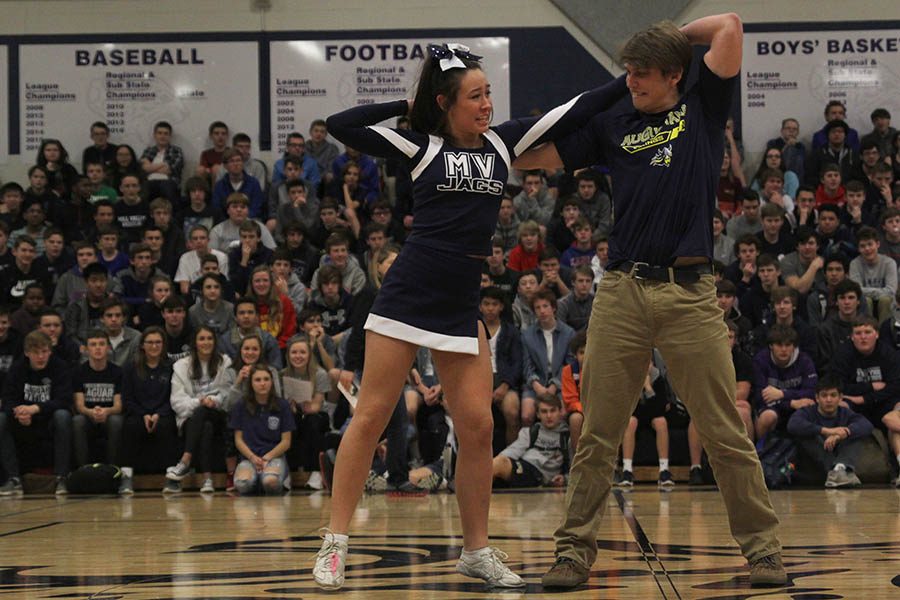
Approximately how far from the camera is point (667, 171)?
4301 millimetres

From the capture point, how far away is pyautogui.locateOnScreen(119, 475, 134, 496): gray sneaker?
9.52m

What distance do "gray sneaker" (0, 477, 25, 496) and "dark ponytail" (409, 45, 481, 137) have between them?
650 centimetres

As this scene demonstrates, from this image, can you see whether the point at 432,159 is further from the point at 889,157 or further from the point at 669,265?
the point at 889,157

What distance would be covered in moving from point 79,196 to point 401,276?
10168mm

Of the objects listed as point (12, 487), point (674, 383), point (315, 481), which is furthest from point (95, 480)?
point (674, 383)

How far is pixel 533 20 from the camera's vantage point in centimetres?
1545

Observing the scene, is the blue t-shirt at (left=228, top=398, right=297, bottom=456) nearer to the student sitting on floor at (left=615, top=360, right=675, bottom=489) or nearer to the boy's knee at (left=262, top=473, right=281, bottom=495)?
the boy's knee at (left=262, top=473, right=281, bottom=495)

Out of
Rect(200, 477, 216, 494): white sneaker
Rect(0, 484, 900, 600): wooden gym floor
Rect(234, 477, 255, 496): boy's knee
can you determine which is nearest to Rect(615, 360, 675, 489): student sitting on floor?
Rect(0, 484, 900, 600): wooden gym floor

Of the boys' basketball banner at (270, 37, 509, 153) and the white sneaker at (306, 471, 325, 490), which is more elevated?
the boys' basketball banner at (270, 37, 509, 153)

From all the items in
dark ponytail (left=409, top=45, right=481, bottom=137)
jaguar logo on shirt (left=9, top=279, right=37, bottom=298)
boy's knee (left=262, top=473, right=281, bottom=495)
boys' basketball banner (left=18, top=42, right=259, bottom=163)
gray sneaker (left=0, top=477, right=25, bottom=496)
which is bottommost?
gray sneaker (left=0, top=477, right=25, bottom=496)

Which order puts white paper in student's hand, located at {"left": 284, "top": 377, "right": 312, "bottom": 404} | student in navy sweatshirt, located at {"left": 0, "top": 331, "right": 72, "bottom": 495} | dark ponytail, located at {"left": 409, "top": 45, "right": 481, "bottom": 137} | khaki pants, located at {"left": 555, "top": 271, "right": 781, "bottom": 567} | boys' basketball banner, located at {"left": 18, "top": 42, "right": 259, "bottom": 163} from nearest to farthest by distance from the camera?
khaki pants, located at {"left": 555, "top": 271, "right": 781, "bottom": 567} < dark ponytail, located at {"left": 409, "top": 45, "right": 481, "bottom": 137} < student in navy sweatshirt, located at {"left": 0, "top": 331, "right": 72, "bottom": 495} < white paper in student's hand, located at {"left": 284, "top": 377, "right": 312, "bottom": 404} < boys' basketball banner, located at {"left": 18, "top": 42, "right": 259, "bottom": 163}

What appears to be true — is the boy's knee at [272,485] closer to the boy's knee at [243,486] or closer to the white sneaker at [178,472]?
the boy's knee at [243,486]

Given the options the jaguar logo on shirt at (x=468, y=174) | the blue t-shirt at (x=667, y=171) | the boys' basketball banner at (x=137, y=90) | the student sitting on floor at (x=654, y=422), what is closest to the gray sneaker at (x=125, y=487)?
the student sitting on floor at (x=654, y=422)

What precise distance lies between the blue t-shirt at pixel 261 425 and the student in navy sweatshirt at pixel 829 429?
12.9 ft
